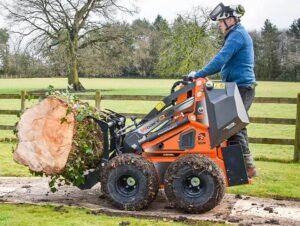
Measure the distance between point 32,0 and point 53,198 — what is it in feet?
118

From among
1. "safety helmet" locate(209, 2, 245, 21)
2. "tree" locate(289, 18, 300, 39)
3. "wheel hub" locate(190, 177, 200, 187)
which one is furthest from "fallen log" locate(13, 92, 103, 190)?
"tree" locate(289, 18, 300, 39)

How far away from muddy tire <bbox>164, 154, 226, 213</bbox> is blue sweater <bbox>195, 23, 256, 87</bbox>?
101 centimetres

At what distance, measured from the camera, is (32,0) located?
1578 inches

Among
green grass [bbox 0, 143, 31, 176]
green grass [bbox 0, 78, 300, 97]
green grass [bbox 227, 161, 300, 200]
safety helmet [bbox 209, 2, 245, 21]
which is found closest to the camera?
safety helmet [bbox 209, 2, 245, 21]

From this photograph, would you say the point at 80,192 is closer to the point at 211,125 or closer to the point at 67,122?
the point at 67,122

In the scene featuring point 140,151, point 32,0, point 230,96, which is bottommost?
point 140,151

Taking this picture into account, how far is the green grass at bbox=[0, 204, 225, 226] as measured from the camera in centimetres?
519

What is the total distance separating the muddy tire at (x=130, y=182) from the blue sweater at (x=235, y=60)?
1.21 metres

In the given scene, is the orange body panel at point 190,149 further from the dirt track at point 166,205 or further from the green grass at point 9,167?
the green grass at point 9,167

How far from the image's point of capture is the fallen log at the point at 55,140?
5754 millimetres

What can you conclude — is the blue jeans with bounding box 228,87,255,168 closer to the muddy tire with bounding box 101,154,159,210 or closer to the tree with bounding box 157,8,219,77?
the muddy tire with bounding box 101,154,159,210

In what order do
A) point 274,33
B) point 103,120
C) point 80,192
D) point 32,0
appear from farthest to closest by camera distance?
1. point 274,33
2. point 32,0
3. point 80,192
4. point 103,120

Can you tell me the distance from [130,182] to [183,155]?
675 mm

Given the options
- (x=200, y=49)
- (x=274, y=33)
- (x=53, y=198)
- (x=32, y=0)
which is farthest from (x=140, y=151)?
(x=274, y=33)
